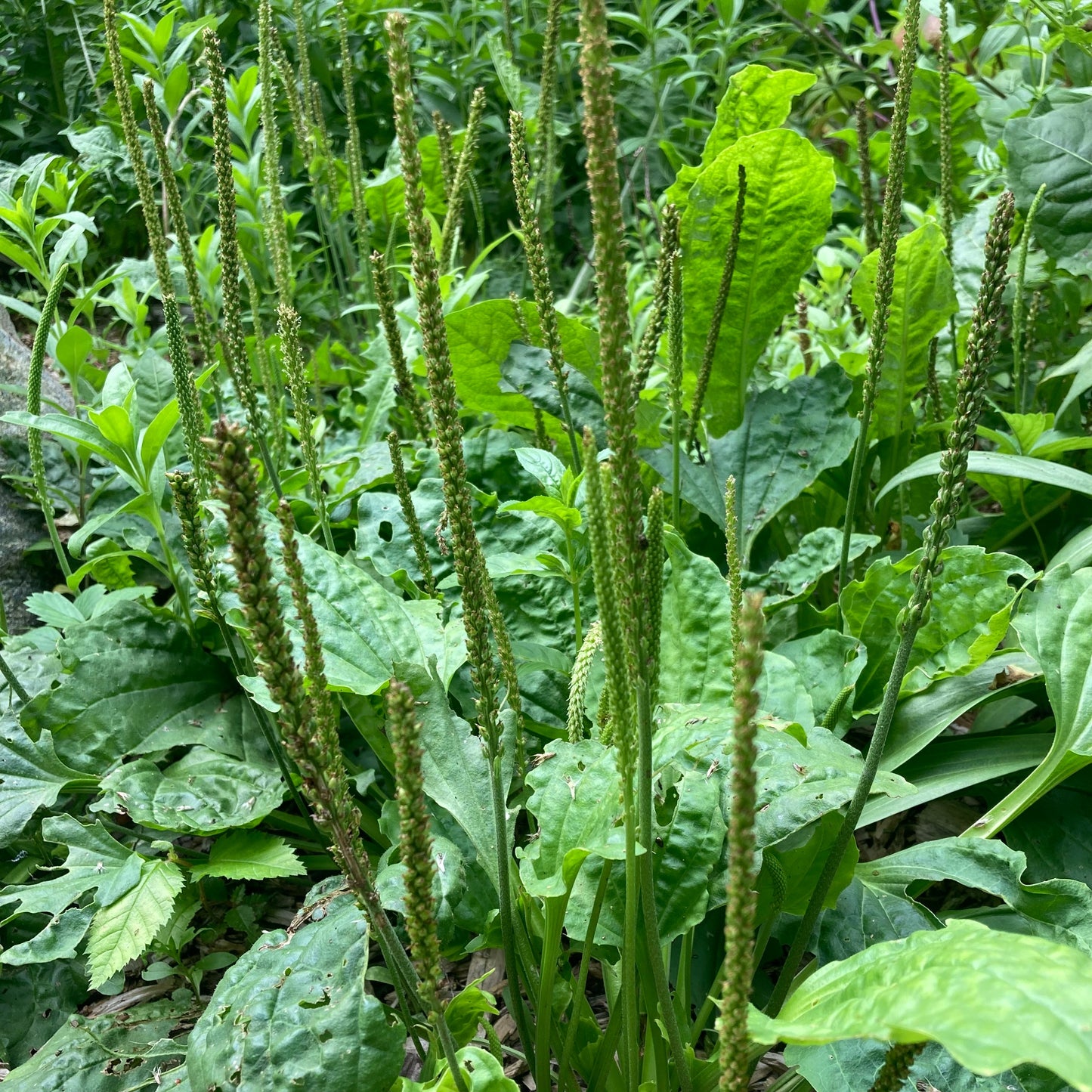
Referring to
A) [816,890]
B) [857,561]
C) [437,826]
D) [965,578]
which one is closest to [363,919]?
[437,826]

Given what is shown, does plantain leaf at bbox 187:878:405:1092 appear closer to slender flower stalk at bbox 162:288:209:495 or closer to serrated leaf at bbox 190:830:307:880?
serrated leaf at bbox 190:830:307:880

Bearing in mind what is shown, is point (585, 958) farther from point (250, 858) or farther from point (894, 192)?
point (894, 192)

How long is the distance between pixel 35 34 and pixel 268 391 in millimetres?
3301

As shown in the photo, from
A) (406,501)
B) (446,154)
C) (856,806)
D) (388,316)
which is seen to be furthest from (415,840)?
(446,154)

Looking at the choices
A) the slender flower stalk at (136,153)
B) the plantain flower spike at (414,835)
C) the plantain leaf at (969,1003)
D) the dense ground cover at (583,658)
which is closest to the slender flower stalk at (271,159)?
the dense ground cover at (583,658)

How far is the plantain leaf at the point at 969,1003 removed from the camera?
2.33 feet

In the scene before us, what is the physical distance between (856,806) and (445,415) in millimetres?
629

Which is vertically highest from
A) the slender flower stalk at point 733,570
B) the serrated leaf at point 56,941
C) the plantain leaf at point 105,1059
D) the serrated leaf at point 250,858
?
the slender flower stalk at point 733,570

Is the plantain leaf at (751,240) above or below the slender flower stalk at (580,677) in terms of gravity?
above

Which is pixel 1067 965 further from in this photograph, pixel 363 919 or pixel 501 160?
pixel 501 160

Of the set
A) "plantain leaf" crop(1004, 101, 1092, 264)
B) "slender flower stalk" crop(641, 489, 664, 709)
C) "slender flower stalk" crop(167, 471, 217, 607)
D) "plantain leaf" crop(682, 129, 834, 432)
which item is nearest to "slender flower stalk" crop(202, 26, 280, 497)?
"slender flower stalk" crop(167, 471, 217, 607)

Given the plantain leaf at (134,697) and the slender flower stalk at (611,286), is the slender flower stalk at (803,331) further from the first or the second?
the slender flower stalk at (611,286)

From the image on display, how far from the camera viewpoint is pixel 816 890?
46.3 inches

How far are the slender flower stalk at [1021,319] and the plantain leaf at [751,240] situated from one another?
0.38 metres
